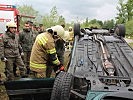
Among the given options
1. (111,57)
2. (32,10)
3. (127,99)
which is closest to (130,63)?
(111,57)

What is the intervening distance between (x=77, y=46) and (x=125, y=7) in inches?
1797

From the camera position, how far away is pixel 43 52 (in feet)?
20.9

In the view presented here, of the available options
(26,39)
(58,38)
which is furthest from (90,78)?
(26,39)

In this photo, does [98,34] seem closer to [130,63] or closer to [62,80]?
[130,63]

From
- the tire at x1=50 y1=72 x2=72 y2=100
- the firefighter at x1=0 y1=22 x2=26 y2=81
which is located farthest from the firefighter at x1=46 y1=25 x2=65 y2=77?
the tire at x1=50 y1=72 x2=72 y2=100

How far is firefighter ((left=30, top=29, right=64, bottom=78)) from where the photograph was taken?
244 inches

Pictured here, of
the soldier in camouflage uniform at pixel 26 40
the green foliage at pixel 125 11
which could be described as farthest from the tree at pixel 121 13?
the soldier in camouflage uniform at pixel 26 40

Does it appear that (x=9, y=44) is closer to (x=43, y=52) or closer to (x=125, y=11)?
(x=43, y=52)

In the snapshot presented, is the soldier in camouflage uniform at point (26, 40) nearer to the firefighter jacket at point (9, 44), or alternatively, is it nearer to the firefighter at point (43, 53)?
the firefighter jacket at point (9, 44)

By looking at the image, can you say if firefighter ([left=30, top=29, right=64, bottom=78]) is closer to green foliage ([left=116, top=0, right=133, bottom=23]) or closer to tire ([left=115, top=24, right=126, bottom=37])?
tire ([left=115, top=24, right=126, bottom=37])

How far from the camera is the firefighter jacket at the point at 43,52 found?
20.3ft

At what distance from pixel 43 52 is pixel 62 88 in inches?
64.6

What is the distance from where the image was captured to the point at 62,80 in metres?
4.95

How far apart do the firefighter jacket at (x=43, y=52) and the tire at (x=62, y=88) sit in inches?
50.7
